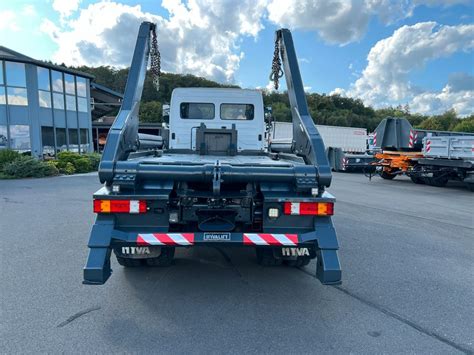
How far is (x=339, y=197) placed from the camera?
10500mm

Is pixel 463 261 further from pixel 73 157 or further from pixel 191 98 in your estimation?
pixel 73 157

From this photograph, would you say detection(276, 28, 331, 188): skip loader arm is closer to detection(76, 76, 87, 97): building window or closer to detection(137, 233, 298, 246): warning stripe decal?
detection(137, 233, 298, 246): warning stripe decal

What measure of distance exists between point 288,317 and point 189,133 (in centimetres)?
414

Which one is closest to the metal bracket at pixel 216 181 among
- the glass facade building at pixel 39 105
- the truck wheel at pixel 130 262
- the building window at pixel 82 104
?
the truck wheel at pixel 130 262

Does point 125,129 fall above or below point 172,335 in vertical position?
above

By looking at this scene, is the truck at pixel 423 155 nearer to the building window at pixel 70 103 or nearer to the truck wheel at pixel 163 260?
the truck wheel at pixel 163 260

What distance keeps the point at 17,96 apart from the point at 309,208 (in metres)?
19.1

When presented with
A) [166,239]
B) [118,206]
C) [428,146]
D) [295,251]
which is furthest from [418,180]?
[118,206]

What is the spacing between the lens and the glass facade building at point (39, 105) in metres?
16.9

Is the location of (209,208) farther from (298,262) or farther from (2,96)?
(2,96)

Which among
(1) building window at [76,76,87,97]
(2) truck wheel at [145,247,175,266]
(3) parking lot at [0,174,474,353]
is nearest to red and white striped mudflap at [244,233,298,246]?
(3) parking lot at [0,174,474,353]

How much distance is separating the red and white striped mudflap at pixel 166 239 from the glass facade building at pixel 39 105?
17.5 meters

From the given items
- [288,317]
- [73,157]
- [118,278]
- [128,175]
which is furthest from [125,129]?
[73,157]

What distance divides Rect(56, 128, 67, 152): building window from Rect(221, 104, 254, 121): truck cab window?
55.4ft
